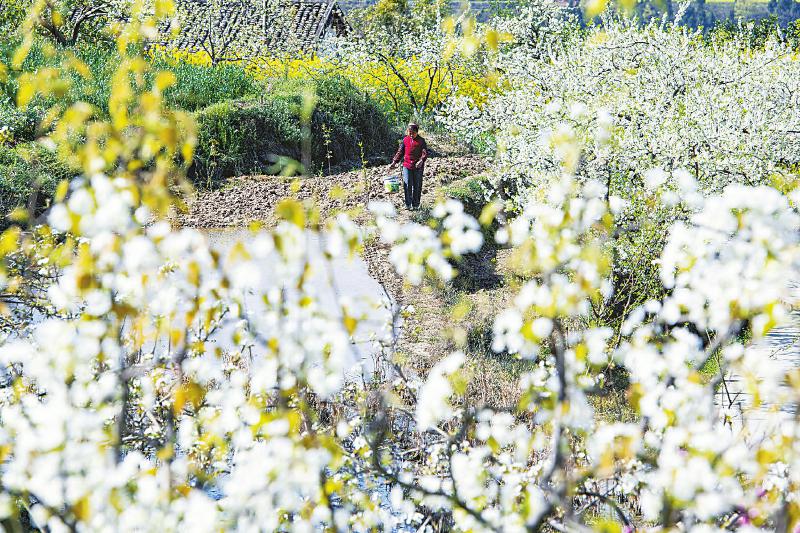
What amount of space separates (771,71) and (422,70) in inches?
458

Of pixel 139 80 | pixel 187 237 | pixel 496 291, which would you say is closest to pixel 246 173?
pixel 496 291

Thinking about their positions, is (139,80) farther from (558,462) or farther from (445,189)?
(445,189)

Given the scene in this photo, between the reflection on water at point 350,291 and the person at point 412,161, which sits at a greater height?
the person at point 412,161

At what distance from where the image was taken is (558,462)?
2586 millimetres

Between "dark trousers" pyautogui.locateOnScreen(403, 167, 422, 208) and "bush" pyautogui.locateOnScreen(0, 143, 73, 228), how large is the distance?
4.80 meters

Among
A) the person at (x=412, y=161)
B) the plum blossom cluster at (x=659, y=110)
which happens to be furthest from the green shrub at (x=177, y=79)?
the plum blossom cluster at (x=659, y=110)

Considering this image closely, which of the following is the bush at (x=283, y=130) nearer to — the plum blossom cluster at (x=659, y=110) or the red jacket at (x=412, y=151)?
the red jacket at (x=412, y=151)

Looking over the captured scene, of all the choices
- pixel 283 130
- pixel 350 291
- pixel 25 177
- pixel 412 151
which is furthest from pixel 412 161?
pixel 283 130

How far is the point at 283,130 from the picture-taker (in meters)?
16.5

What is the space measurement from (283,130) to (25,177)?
18.8 feet

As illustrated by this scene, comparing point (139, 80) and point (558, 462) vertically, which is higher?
point (139, 80)

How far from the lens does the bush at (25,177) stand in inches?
443

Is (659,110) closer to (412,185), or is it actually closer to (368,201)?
(412,185)

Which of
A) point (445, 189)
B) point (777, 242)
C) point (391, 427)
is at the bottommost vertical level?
point (391, 427)
